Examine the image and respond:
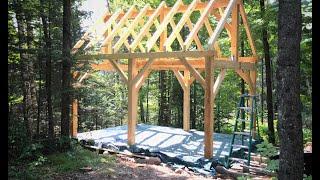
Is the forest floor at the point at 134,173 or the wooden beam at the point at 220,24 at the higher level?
the wooden beam at the point at 220,24

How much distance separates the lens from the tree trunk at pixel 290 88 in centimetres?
480

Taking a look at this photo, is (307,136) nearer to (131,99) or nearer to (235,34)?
(235,34)

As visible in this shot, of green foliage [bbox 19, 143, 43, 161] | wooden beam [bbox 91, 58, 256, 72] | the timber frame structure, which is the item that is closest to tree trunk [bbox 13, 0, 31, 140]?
green foliage [bbox 19, 143, 43, 161]

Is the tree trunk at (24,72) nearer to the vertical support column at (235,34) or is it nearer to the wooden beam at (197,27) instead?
the wooden beam at (197,27)

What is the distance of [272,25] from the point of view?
430 inches

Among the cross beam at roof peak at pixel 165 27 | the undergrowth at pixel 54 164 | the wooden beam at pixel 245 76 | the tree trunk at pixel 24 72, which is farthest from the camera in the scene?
the wooden beam at pixel 245 76

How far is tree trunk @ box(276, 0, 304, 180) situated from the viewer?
15.8ft

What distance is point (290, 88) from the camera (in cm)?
488

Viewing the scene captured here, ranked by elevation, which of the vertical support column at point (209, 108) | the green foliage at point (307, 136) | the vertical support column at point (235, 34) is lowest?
the green foliage at point (307, 136)

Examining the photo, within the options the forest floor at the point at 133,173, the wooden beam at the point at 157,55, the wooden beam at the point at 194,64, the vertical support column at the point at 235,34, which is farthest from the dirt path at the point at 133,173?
the vertical support column at the point at 235,34

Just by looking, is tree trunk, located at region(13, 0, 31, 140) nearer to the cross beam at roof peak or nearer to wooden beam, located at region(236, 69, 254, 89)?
the cross beam at roof peak

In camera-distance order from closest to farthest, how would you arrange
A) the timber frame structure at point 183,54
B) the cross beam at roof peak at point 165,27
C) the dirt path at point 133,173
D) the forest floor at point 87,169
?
the forest floor at point 87,169 → the dirt path at point 133,173 → the timber frame structure at point 183,54 → the cross beam at roof peak at point 165,27

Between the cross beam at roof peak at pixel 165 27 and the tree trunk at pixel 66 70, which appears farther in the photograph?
the cross beam at roof peak at pixel 165 27

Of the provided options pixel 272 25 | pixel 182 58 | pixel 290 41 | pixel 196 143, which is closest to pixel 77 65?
pixel 182 58
